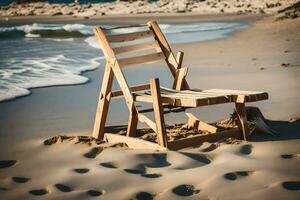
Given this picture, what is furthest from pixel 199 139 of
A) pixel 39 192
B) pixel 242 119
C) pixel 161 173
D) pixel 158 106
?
pixel 39 192

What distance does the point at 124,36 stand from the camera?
17.4 ft

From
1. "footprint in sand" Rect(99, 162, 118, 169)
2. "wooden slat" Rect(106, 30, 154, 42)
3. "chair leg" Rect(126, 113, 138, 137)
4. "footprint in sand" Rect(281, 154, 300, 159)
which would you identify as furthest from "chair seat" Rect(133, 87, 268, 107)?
"wooden slat" Rect(106, 30, 154, 42)

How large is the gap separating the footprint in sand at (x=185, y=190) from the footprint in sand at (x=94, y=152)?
113cm

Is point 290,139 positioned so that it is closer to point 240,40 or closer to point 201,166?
point 201,166

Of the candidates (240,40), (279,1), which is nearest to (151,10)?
(279,1)

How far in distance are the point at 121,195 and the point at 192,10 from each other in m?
38.3

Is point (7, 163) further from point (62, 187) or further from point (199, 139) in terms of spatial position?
point (199, 139)

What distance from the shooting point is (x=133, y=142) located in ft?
15.1

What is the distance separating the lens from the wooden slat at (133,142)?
14.5 feet

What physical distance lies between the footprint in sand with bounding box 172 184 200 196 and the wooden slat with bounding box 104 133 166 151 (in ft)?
2.66

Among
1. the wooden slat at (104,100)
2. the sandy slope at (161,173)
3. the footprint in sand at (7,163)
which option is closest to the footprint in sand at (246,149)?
the sandy slope at (161,173)

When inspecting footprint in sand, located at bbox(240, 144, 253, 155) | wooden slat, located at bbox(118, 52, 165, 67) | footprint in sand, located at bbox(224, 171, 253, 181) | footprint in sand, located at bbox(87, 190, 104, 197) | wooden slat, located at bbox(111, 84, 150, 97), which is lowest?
footprint in sand, located at bbox(87, 190, 104, 197)

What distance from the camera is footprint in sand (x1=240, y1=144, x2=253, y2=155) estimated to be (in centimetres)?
428

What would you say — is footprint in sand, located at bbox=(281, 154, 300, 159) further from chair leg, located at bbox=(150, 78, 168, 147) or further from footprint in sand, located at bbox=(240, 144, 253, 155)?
chair leg, located at bbox=(150, 78, 168, 147)
